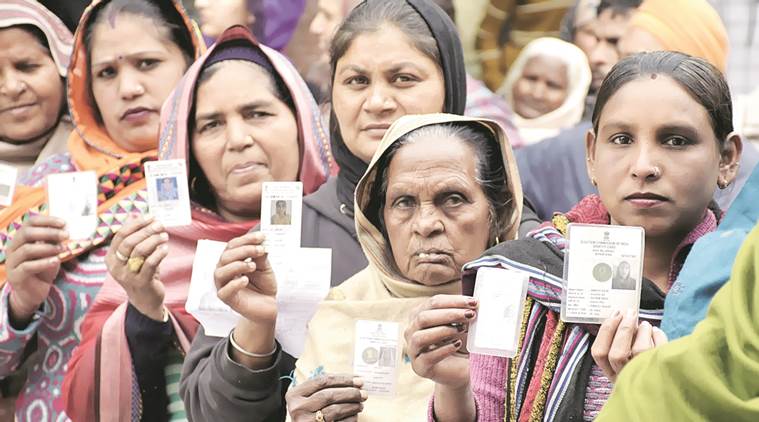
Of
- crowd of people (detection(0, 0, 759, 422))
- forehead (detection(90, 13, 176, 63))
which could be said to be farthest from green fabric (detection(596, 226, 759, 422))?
forehead (detection(90, 13, 176, 63))

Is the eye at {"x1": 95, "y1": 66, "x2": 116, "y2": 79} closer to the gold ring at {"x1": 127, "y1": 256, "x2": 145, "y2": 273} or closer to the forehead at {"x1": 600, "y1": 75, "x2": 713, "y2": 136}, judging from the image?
the gold ring at {"x1": 127, "y1": 256, "x2": 145, "y2": 273}

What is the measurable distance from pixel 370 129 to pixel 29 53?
1.96 m

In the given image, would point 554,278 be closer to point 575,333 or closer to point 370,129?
point 575,333

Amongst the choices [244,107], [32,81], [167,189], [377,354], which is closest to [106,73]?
[32,81]

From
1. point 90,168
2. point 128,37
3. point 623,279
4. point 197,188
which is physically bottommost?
point 623,279

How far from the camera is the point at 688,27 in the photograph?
14.7 feet

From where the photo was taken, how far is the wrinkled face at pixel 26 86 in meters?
5.49

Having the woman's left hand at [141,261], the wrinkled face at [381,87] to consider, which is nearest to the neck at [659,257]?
the wrinkled face at [381,87]

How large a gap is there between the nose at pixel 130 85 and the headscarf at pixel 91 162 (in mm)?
200

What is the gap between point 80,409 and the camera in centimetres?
453

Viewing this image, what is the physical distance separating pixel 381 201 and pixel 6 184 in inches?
68.7

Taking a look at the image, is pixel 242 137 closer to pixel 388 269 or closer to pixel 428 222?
pixel 388 269

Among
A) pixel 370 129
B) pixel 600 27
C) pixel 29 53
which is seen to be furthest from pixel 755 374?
pixel 29 53

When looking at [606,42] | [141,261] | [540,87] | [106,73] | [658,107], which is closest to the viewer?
[658,107]
